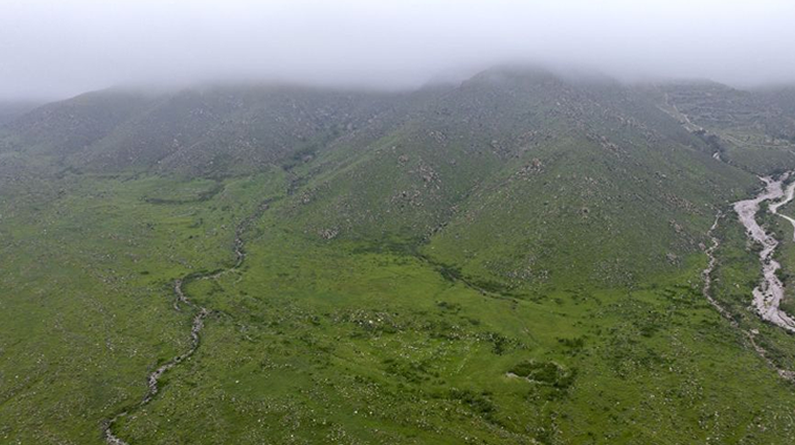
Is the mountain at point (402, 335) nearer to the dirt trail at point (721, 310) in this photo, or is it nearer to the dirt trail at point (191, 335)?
the dirt trail at point (191, 335)

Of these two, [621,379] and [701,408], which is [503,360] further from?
[701,408]

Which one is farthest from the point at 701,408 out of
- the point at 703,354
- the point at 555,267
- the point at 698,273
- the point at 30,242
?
the point at 30,242

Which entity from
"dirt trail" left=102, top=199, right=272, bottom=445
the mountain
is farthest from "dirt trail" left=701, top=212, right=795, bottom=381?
"dirt trail" left=102, top=199, right=272, bottom=445

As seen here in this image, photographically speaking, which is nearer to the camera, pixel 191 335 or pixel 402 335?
pixel 191 335

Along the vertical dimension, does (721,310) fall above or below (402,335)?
below

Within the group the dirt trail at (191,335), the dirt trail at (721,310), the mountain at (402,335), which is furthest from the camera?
the dirt trail at (721,310)

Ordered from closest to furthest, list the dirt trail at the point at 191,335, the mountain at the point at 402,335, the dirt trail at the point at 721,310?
the dirt trail at the point at 191,335 → the mountain at the point at 402,335 → the dirt trail at the point at 721,310

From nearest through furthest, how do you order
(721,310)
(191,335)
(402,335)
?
(191,335)
(402,335)
(721,310)

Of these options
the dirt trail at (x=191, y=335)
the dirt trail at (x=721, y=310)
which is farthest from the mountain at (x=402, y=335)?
the dirt trail at (x=721, y=310)

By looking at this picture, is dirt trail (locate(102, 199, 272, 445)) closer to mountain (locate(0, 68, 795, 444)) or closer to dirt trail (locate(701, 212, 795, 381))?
mountain (locate(0, 68, 795, 444))

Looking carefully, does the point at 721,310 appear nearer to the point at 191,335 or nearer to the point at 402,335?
the point at 402,335

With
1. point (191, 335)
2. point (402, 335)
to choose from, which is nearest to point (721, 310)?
point (402, 335)
